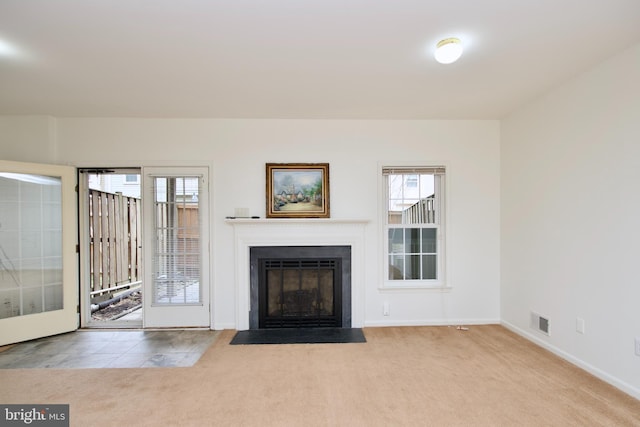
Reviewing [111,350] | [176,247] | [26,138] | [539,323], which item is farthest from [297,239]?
[26,138]

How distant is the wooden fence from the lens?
170 inches

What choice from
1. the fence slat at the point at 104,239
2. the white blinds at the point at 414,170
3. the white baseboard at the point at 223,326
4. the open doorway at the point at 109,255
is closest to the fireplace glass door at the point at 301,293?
the white baseboard at the point at 223,326

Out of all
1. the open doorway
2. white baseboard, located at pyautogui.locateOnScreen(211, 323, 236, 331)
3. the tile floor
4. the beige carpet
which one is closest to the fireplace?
white baseboard, located at pyautogui.locateOnScreen(211, 323, 236, 331)

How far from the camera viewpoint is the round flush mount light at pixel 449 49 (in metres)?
1.99

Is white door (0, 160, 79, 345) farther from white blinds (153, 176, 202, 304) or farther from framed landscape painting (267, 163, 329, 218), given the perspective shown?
framed landscape painting (267, 163, 329, 218)

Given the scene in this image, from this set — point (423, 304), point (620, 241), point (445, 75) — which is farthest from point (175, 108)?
point (620, 241)

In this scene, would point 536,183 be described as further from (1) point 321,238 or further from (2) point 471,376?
(1) point 321,238

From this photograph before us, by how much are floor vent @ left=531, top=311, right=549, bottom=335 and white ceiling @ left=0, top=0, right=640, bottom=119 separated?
2.23 m

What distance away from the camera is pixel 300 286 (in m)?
3.55

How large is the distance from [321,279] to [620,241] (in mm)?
2683

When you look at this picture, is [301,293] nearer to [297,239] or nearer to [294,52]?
[297,239]

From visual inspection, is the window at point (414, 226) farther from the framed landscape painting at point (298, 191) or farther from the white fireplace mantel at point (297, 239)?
the framed landscape painting at point (298, 191)

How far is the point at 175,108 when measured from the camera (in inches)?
126

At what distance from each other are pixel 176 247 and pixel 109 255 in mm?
2160
